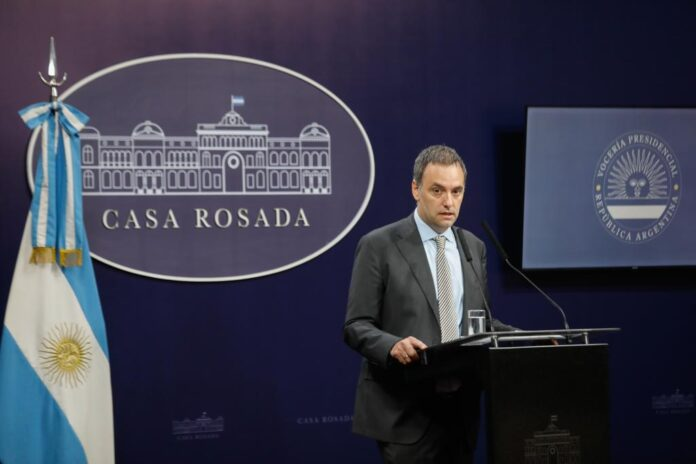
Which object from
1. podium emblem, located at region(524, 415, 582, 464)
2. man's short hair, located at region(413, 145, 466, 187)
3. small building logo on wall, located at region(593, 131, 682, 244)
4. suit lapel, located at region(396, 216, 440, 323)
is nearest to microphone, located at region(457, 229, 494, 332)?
suit lapel, located at region(396, 216, 440, 323)

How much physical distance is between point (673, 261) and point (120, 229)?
317 centimetres

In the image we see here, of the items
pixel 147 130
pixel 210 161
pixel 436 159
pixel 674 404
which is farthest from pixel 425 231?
pixel 674 404

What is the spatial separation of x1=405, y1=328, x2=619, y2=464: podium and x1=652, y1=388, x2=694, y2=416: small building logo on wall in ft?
9.31

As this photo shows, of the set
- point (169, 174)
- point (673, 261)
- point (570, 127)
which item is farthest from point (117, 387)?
point (673, 261)

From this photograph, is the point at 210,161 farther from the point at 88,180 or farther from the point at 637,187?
the point at 637,187

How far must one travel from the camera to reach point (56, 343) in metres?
3.99

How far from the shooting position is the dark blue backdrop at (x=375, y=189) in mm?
4508

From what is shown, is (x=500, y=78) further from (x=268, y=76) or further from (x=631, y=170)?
(x=268, y=76)

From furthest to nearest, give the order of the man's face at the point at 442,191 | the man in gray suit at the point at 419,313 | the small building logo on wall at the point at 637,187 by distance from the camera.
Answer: the small building logo on wall at the point at 637,187
the man's face at the point at 442,191
the man in gray suit at the point at 419,313

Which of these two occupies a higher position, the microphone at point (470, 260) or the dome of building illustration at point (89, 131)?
the dome of building illustration at point (89, 131)

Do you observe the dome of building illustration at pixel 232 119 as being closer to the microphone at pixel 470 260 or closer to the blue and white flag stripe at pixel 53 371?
the blue and white flag stripe at pixel 53 371

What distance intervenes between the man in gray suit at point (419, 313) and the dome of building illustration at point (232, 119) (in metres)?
1.82

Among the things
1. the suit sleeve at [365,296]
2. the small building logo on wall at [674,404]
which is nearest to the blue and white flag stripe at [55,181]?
the suit sleeve at [365,296]

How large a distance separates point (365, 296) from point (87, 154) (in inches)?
85.0
